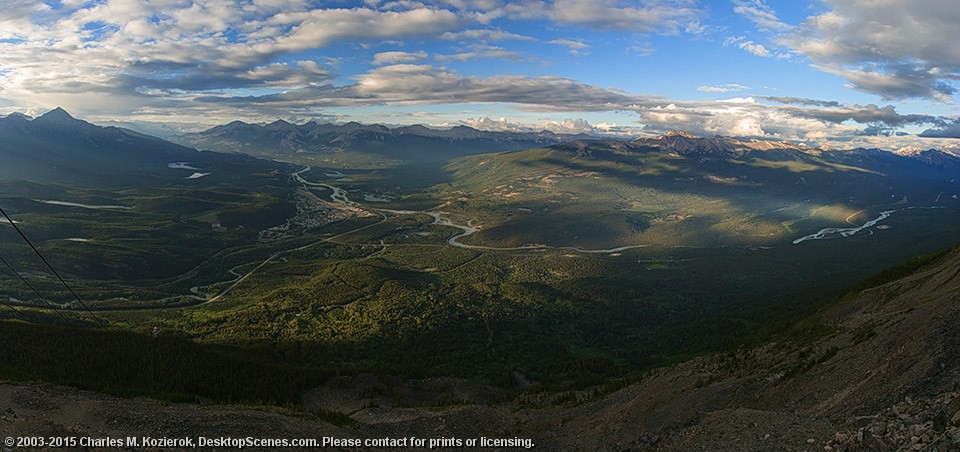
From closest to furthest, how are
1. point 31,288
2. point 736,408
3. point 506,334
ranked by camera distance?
point 736,408
point 506,334
point 31,288

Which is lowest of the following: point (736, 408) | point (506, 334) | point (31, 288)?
point (506, 334)

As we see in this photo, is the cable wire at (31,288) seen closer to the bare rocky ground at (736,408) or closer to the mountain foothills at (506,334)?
the mountain foothills at (506,334)

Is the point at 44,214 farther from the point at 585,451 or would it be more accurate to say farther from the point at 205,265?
the point at 585,451

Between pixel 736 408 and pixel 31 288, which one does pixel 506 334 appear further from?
pixel 31 288

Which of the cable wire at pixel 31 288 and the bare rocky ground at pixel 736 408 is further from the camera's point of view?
the cable wire at pixel 31 288

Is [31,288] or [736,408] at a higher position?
[736,408]

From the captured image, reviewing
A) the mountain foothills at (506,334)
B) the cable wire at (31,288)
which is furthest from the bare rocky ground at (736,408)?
the cable wire at (31,288)

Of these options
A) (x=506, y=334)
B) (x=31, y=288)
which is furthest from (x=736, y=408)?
(x=31, y=288)

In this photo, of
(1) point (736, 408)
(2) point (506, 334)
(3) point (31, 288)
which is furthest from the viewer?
(3) point (31, 288)

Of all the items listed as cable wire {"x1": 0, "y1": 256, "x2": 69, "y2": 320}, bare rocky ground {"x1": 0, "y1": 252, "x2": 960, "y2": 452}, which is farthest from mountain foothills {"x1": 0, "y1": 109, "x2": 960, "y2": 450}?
cable wire {"x1": 0, "y1": 256, "x2": 69, "y2": 320}

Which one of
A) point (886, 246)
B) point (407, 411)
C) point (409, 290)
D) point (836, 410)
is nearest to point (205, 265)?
point (409, 290)
